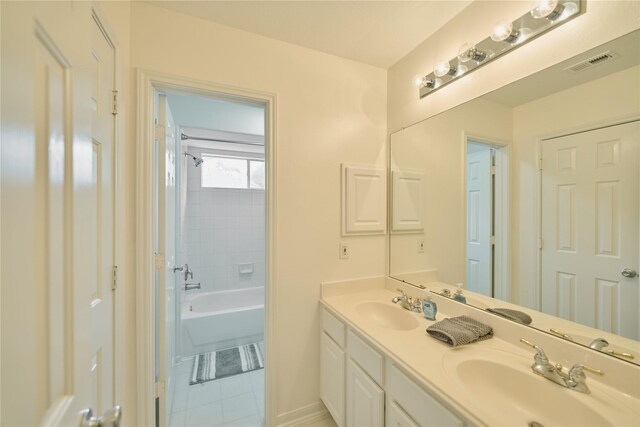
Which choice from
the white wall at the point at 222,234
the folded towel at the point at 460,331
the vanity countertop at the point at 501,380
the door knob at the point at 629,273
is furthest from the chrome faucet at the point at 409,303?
the white wall at the point at 222,234

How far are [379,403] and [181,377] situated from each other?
1788mm

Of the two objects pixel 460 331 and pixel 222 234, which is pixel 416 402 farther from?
pixel 222 234

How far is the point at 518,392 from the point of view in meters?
0.94

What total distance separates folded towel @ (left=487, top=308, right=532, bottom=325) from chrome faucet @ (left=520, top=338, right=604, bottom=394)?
0.20 meters

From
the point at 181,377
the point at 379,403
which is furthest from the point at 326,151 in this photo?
the point at 181,377

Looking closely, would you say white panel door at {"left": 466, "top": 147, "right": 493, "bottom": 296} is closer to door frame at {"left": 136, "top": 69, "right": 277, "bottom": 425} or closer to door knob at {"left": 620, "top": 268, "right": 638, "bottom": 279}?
door knob at {"left": 620, "top": 268, "right": 638, "bottom": 279}

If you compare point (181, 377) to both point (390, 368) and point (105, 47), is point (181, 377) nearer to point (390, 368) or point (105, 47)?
point (390, 368)

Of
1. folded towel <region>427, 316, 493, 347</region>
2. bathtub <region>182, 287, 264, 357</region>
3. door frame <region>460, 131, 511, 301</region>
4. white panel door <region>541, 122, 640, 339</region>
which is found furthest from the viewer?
bathtub <region>182, 287, 264, 357</region>

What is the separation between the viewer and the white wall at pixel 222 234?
319cm

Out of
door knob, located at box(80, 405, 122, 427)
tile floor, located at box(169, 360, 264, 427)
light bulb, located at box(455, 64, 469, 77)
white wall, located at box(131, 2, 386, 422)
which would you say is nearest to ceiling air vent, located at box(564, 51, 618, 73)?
light bulb, located at box(455, 64, 469, 77)

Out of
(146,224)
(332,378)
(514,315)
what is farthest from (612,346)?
(146,224)

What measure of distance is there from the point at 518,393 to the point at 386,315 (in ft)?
2.54

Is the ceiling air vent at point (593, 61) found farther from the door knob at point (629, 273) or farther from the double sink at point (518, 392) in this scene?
the double sink at point (518, 392)

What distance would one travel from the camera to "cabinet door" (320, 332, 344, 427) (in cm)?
147
